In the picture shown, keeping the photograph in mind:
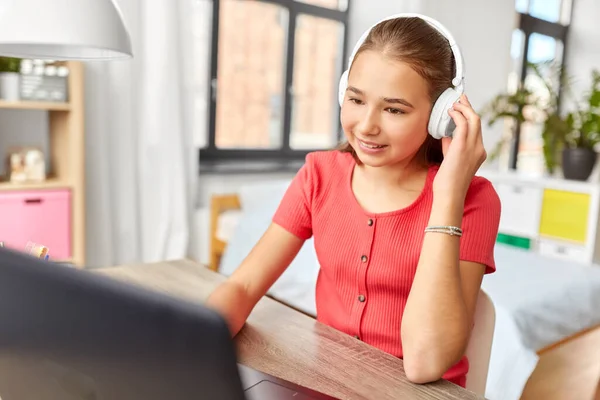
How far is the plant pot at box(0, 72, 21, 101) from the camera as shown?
91.0 inches

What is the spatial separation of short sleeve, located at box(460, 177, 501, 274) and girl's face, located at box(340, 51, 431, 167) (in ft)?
0.46

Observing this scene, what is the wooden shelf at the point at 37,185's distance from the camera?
2304mm

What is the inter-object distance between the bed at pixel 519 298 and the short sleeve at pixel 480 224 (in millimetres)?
751

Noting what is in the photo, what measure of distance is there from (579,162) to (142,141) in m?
2.80

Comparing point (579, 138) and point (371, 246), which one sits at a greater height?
point (579, 138)

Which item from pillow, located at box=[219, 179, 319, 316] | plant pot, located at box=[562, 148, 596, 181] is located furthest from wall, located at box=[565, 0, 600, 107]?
pillow, located at box=[219, 179, 319, 316]

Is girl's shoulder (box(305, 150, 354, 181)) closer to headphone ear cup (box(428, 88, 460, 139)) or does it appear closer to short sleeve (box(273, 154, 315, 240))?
short sleeve (box(273, 154, 315, 240))

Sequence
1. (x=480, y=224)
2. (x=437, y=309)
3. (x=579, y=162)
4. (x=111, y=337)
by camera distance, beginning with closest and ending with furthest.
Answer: (x=111, y=337), (x=437, y=309), (x=480, y=224), (x=579, y=162)

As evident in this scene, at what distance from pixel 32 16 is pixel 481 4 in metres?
3.99

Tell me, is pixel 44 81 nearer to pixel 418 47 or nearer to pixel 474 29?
pixel 418 47

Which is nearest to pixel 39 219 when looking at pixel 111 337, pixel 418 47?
pixel 418 47

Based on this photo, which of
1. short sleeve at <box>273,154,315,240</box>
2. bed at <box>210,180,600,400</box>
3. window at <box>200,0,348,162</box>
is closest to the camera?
short sleeve at <box>273,154,315,240</box>

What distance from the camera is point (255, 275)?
1.07 m

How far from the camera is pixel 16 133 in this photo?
8.73 ft
